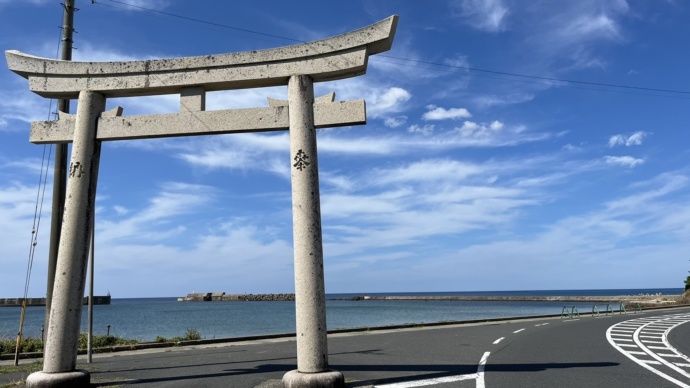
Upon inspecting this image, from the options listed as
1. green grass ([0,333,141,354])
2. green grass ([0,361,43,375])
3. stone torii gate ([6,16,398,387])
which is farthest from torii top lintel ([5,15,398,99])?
green grass ([0,333,141,354])

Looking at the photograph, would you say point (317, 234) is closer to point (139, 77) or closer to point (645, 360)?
point (139, 77)

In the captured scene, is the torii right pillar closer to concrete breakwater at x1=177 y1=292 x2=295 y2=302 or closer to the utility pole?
the utility pole

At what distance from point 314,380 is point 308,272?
5.54 ft

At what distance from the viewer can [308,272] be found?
7.80m

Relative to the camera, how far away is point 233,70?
9.02 m

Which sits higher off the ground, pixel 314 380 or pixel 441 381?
pixel 314 380

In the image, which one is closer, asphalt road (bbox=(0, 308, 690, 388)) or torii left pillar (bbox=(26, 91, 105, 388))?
torii left pillar (bbox=(26, 91, 105, 388))

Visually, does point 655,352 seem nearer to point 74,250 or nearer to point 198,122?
point 198,122

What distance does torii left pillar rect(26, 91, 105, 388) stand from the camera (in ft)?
26.8

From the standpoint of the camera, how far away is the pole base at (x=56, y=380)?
7953 millimetres

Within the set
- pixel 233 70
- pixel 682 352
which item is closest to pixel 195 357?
pixel 233 70

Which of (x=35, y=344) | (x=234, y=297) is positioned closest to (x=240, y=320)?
(x=35, y=344)

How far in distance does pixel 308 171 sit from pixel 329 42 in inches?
96.4

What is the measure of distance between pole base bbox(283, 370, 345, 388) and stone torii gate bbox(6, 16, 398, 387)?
2 cm
